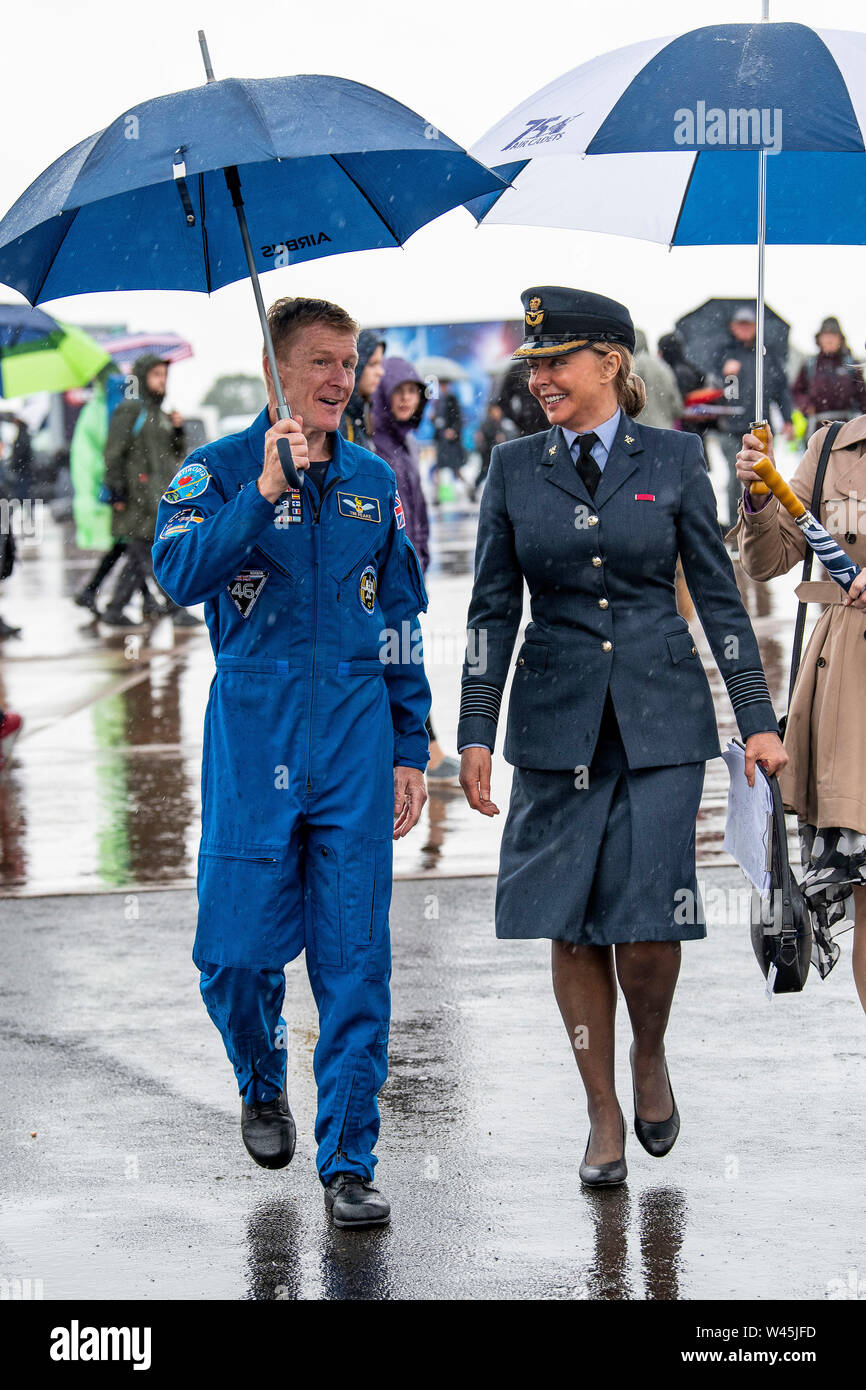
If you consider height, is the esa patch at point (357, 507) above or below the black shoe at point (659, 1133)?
above

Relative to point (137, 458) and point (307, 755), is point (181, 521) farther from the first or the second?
point (137, 458)

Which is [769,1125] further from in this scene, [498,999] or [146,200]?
[146,200]

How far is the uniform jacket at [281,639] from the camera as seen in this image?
436cm

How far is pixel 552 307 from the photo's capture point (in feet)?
15.0

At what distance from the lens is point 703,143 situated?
15.0 ft

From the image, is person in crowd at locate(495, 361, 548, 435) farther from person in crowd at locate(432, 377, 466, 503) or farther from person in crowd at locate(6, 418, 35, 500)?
person in crowd at locate(432, 377, 466, 503)

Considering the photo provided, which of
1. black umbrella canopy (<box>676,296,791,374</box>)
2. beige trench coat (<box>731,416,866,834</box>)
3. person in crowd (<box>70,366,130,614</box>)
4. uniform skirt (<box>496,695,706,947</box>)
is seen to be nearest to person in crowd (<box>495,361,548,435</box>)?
black umbrella canopy (<box>676,296,791,374</box>)

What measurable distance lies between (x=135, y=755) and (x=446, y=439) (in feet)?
85.4

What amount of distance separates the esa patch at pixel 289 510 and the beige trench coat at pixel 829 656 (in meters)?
1.13

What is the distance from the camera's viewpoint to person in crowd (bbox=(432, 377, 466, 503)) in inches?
1404

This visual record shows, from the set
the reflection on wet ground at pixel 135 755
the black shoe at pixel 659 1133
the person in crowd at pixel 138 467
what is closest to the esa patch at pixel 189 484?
the black shoe at pixel 659 1133

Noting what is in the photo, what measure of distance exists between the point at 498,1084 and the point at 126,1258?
4.41 ft

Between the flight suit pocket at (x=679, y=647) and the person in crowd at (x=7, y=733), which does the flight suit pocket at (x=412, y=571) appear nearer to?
the flight suit pocket at (x=679, y=647)
